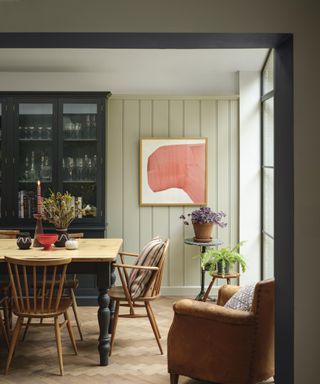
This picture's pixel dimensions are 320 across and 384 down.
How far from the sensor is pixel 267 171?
20.8 ft

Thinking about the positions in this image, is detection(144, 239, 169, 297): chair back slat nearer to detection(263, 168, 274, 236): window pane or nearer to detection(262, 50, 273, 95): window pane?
detection(263, 168, 274, 236): window pane

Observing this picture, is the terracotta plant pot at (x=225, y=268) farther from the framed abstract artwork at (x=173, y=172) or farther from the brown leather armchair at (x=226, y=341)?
the brown leather armchair at (x=226, y=341)

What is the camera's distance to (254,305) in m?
3.61

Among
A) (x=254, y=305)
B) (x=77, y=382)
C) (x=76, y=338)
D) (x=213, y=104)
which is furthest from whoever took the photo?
(x=213, y=104)

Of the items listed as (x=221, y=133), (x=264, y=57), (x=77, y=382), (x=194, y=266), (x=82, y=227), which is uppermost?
(x=264, y=57)

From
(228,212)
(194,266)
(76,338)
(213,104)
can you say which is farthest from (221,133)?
(76,338)

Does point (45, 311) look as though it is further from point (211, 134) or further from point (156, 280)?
point (211, 134)

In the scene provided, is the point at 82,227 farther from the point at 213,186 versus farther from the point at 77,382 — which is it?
the point at 77,382

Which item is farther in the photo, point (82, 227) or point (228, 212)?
point (228, 212)

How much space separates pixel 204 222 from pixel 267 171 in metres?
0.86

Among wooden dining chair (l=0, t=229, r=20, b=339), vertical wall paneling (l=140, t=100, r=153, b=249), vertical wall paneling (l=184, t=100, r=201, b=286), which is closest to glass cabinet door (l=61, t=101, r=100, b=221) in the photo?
vertical wall paneling (l=140, t=100, r=153, b=249)

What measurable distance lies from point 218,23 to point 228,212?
3941 millimetres

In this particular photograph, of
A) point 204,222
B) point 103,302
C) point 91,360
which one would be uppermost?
point 204,222

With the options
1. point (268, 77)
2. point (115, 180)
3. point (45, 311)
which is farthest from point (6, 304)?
point (268, 77)
